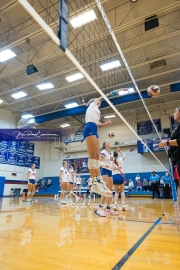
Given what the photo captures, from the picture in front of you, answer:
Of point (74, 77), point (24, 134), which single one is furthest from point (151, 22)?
point (24, 134)

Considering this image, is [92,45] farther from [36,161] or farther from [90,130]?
[36,161]

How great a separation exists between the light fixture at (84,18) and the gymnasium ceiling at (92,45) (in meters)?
0.22

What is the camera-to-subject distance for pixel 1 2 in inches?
315

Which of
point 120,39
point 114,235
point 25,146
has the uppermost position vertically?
point 120,39

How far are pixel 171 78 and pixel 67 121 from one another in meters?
11.0

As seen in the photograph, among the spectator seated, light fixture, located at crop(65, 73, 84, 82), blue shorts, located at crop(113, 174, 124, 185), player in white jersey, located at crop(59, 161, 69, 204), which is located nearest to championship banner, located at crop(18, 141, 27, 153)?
light fixture, located at crop(65, 73, 84, 82)

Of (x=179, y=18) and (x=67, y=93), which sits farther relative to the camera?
(x=67, y=93)

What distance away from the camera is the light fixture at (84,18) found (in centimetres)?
783

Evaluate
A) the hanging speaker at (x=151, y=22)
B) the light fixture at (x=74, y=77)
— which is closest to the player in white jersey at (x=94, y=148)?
the hanging speaker at (x=151, y=22)

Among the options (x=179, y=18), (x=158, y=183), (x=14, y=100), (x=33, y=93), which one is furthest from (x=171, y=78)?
(x=14, y=100)

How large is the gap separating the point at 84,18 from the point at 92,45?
1.83m

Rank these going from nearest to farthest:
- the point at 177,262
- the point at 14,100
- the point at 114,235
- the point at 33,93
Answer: the point at 177,262, the point at 114,235, the point at 33,93, the point at 14,100

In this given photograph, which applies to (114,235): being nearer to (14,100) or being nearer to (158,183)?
(158,183)

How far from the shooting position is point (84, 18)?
26.7ft
